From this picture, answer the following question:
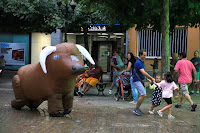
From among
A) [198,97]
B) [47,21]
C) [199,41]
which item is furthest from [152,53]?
[198,97]

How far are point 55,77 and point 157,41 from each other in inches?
611

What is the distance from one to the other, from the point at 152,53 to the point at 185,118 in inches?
558

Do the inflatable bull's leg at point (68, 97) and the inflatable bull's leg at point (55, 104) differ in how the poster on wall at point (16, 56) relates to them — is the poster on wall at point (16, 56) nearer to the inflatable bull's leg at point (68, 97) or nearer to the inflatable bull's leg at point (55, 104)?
the inflatable bull's leg at point (68, 97)

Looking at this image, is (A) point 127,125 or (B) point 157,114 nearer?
(A) point 127,125

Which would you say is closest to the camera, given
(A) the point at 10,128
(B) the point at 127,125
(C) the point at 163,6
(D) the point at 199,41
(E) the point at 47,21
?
(A) the point at 10,128

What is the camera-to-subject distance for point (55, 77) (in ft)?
25.0

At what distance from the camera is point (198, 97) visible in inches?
491

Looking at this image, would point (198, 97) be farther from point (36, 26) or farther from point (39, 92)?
point (36, 26)

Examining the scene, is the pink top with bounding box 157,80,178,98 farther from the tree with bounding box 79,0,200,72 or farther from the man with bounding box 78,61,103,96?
the man with bounding box 78,61,103,96

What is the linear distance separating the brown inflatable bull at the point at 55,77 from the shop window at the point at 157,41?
577 inches

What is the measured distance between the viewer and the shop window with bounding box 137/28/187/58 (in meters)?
21.7

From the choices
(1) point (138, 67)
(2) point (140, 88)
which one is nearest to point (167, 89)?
(2) point (140, 88)

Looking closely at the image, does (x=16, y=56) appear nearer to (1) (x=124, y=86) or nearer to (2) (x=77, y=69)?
(1) (x=124, y=86)

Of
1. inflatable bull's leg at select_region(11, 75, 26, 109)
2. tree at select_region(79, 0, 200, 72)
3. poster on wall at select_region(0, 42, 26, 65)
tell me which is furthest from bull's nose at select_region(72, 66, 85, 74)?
poster on wall at select_region(0, 42, 26, 65)
